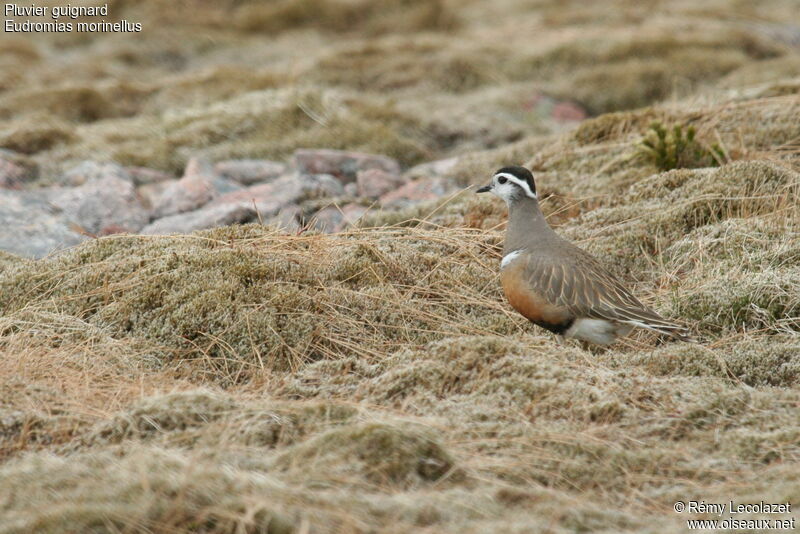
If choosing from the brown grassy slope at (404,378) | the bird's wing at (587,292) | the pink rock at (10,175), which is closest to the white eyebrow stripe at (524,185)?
the bird's wing at (587,292)

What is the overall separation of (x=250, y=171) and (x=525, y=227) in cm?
497

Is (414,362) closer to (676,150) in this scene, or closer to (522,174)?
(522,174)

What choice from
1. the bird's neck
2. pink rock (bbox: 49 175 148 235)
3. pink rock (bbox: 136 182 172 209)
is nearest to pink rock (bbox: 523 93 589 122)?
pink rock (bbox: 136 182 172 209)

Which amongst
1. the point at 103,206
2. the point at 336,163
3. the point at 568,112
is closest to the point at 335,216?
the point at 336,163

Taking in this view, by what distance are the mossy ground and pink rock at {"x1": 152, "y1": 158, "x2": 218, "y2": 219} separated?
152 cm

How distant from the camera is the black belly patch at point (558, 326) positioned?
19.7ft

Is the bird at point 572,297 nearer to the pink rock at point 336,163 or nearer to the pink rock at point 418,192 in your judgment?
the pink rock at point 418,192

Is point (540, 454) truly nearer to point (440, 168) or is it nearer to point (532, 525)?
point (532, 525)

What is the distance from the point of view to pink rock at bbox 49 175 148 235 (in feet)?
30.5

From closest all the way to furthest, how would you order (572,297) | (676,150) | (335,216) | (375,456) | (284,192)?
(375,456)
(572,297)
(676,150)
(335,216)
(284,192)

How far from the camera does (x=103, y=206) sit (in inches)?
378

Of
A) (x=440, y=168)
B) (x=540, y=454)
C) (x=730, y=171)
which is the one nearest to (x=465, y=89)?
(x=440, y=168)

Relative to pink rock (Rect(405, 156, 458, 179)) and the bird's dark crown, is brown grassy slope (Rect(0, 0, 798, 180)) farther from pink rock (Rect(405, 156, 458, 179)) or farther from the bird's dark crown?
the bird's dark crown

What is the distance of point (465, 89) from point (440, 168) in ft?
13.4
